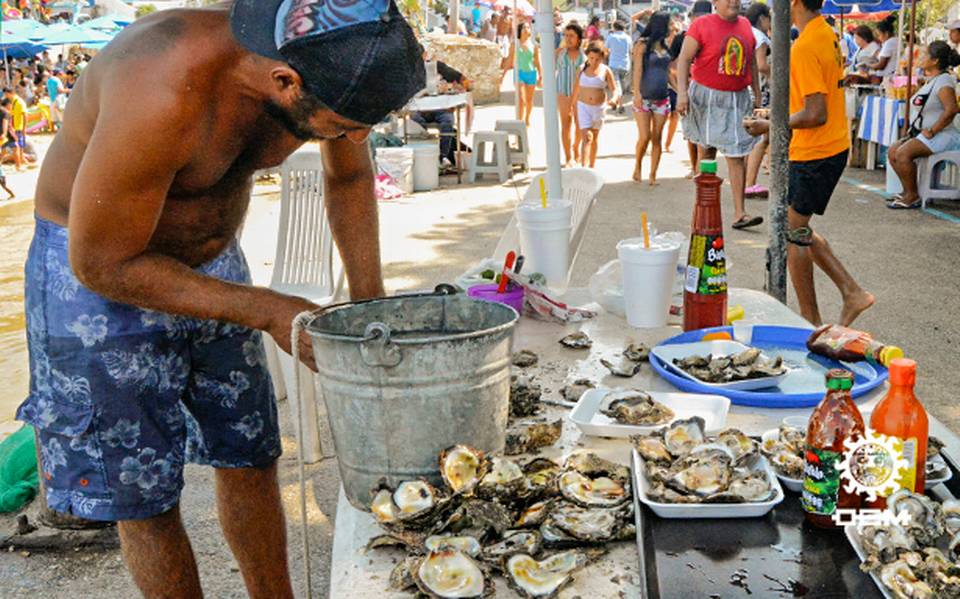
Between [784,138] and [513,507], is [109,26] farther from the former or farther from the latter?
[513,507]

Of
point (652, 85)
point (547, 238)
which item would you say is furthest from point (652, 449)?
point (652, 85)

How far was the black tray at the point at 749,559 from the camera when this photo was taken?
148 centimetres

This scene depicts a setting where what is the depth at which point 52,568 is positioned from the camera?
3672mm

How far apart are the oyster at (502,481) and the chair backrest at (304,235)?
3.33 meters

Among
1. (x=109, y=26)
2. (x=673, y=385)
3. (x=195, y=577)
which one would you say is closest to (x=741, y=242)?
(x=673, y=385)

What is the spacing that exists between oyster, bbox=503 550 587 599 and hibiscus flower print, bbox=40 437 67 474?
3.86 feet

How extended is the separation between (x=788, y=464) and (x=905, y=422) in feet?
0.87

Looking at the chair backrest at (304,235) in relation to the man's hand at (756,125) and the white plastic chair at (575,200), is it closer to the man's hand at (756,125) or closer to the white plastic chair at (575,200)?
the white plastic chair at (575,200)

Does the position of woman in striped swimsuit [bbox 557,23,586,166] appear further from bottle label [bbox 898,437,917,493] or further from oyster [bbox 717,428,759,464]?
bottle label [bbox 898,437,917,493]

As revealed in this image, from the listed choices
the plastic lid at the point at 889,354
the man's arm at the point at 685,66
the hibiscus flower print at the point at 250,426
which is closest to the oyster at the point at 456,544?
the plastic lid at the point at 889,354

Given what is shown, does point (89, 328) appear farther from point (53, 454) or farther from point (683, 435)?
point (683, 435)

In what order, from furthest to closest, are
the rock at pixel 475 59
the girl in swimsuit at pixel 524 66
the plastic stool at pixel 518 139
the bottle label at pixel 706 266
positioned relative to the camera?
the rock at pixel 475 59
the girl in swimsuit at pixel 524 66
the plastic stool at pixel 518 139
the bottle label at pixel 706 266

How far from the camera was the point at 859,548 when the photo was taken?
155cm

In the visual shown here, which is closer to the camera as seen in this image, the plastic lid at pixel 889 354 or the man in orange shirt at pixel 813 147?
the plastic lid at pixel 889 354
